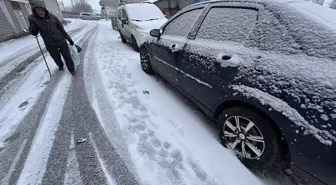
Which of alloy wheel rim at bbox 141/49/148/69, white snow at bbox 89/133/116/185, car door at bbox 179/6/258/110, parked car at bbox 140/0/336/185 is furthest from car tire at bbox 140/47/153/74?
white snow at bbox 89/133/116/185

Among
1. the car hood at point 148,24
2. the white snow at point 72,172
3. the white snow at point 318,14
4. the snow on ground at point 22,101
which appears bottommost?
the snow on ground at point 22,101

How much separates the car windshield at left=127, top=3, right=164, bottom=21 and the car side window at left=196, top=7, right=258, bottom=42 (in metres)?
5.17

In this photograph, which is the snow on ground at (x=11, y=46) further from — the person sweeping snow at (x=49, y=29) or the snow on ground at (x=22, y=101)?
the person sweeping snow at (x=49, y=29)

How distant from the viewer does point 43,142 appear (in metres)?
2.51

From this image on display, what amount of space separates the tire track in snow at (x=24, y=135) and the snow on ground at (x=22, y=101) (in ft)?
0.38

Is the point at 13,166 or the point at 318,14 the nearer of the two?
the point at 318,14

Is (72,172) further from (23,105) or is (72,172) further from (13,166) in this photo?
(23,105)

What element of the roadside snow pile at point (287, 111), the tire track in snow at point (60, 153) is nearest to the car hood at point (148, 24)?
the tire track in snow at point (60, 153)

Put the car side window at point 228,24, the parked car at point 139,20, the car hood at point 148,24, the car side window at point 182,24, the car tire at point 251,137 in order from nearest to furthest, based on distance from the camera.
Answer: the car tire at point 251,137 < the car side window at point 228,24 < the car side window at point 182,24 < the car hood at point 148,24 < the parked car at point 139,20

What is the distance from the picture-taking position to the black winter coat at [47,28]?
4.00m

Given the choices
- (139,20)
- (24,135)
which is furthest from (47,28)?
(139,20)

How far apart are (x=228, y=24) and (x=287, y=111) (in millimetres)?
1215

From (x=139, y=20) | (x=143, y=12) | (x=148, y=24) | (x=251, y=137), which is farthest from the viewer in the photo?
(x=143, y=12)

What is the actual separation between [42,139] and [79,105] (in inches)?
36.7
